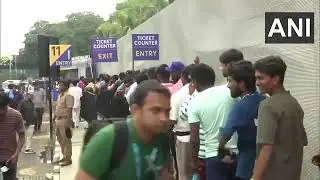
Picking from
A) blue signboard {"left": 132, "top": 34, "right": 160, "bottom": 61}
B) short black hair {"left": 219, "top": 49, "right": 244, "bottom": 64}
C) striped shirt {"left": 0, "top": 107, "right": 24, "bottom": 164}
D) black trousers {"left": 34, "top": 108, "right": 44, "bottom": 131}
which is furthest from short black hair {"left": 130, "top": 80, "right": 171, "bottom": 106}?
black trousers {"left": 34, "top": 108, "right": 44, "bottom": 131}

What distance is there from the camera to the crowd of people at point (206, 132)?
3.17 meters

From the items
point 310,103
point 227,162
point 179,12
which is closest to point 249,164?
point 227,162

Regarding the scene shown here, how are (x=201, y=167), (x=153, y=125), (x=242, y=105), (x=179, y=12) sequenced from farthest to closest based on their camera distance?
(x=179, y=12) → (x=201, y=167) → (x=242, y=105) → (x=153, y=125)

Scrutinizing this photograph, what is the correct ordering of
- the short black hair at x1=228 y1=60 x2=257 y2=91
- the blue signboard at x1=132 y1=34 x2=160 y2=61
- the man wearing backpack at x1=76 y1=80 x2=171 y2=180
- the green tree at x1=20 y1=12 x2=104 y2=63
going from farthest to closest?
the green tree at x1=20 y1=12 x2=104 y2=63 → the blue signboard at x1=132 y1=34 x2=160 y2=61 → the short black hair at x1=228 y1=60 x2=257 y2=91 → the man wearing backpack at x1=76 y1=80 x2=171 y2=180

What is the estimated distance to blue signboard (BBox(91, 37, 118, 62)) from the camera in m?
22.5

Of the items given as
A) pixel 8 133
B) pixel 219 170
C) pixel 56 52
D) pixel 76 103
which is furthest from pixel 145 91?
pixel 76 103

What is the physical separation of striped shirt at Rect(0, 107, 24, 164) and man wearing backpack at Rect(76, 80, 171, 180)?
15.0 ft

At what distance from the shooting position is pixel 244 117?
16.8 ft

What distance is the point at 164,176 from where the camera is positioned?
3365 mm

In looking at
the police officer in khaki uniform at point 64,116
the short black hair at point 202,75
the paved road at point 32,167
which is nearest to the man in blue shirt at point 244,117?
the short black hair at point 202,75

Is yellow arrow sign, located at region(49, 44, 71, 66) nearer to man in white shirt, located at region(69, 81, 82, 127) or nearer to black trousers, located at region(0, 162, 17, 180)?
man in white shirt, located at region(69, 81, 82, 127)

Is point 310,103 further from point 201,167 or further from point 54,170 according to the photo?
point 54,170

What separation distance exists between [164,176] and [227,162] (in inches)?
87.7

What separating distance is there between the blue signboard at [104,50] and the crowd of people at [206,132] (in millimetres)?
14842
